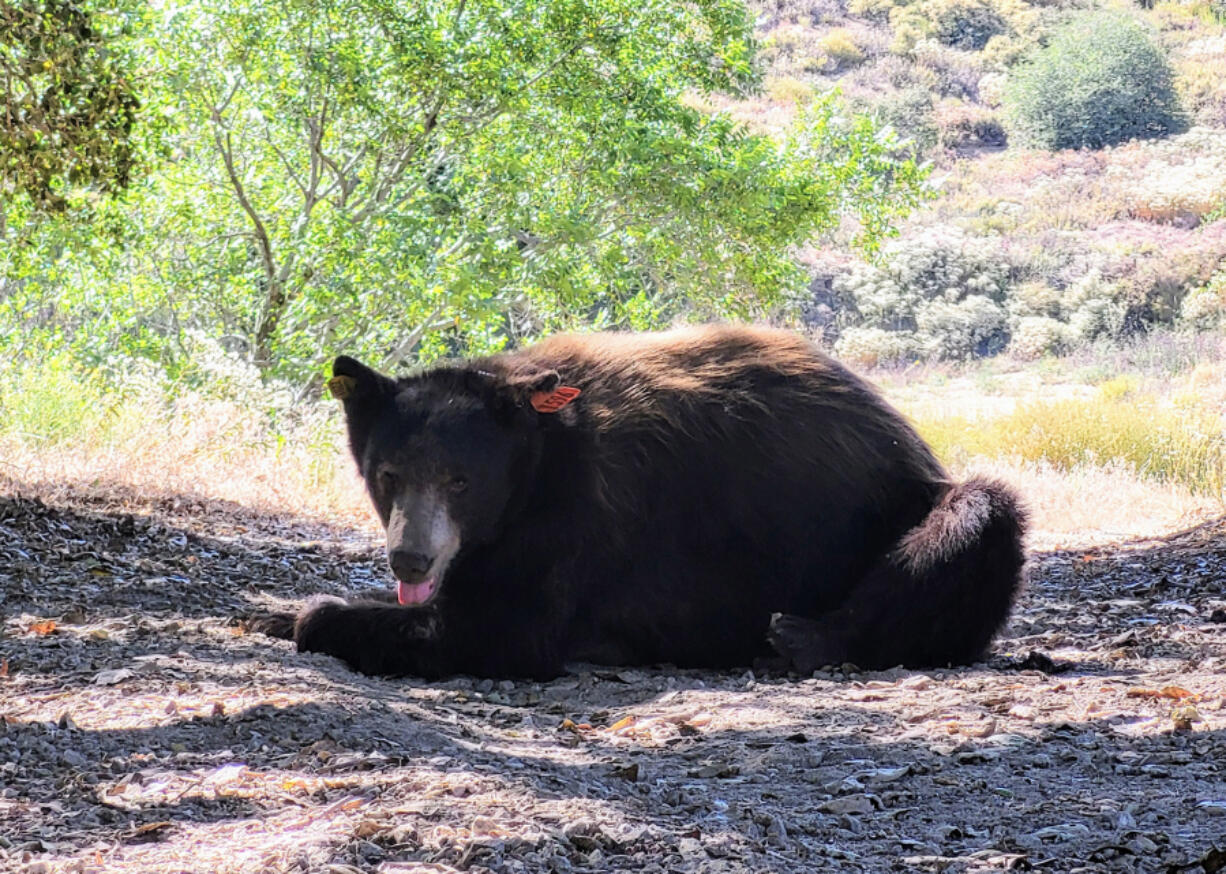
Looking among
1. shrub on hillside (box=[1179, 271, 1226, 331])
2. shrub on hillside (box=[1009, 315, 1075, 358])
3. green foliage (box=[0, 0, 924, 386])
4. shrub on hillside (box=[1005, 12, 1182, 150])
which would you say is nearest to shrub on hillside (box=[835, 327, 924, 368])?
shrub on hillside (box=[1009, 315, 1075, 358])

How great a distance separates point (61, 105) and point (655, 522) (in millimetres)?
3766

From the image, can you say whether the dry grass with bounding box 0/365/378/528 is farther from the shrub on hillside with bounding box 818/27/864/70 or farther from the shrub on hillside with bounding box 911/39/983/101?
the shrub on hillside with bounding box 818/27/864/70

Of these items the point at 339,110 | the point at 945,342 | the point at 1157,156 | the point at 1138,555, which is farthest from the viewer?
the point at 1157,156

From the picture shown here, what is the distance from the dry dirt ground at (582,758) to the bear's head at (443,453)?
0.54 metres

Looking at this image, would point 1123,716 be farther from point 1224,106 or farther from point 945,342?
point 1224,106

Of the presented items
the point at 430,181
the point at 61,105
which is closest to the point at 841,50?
the point at 430,181

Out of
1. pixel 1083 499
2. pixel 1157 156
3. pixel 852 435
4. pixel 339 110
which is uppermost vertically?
pixel 1157 156

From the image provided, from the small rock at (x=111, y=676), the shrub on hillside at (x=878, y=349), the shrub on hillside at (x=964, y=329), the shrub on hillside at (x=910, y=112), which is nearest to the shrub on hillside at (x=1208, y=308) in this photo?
the shrub on hillside at (x=964, y=329)

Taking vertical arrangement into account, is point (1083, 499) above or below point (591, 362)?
below

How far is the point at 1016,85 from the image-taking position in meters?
47.1

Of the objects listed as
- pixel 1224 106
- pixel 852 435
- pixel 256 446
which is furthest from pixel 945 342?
pixel 852 435

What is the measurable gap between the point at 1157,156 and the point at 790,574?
43.4m

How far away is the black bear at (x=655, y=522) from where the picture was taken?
4.68 metres

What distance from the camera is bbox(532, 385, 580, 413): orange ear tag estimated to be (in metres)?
4.75
